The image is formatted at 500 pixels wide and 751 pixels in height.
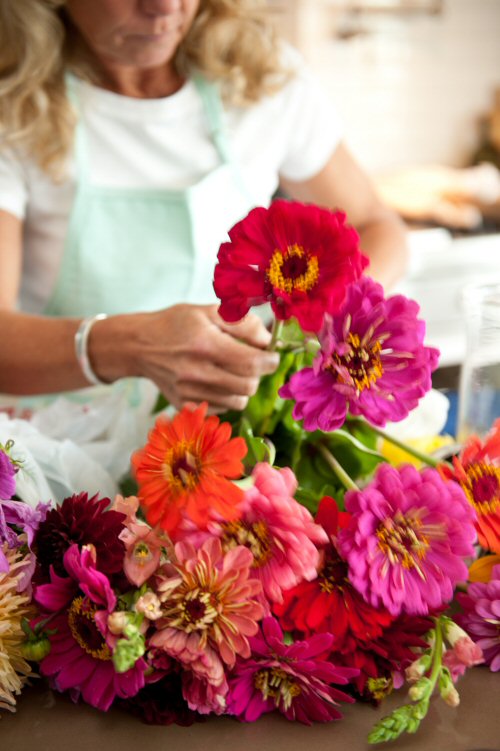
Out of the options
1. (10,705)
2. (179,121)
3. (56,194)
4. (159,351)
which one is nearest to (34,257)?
(56,194)

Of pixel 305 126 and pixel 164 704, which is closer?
pixel 164 704

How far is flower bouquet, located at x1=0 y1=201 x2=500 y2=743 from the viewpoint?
0.44m

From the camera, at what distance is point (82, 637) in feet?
1.51

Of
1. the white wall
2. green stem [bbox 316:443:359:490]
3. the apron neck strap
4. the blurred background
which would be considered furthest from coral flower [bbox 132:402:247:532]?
the white wall

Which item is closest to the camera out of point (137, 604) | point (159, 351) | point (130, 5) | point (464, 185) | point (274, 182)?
point (137, 604)

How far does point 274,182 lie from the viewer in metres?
1.21

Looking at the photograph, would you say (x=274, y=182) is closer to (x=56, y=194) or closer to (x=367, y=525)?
(x=56, y=194)

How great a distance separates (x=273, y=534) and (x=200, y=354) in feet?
0.73

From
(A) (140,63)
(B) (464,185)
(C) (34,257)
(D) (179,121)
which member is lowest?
(B) (464,185)

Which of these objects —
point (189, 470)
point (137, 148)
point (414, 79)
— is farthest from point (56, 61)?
point (414, 79)

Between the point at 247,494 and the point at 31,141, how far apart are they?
71cm

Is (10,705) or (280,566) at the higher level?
(280,566)

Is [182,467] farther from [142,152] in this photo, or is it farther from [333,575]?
[142,152]

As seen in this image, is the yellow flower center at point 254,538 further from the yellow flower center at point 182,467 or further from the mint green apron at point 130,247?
the mint green apron at point 130,247
